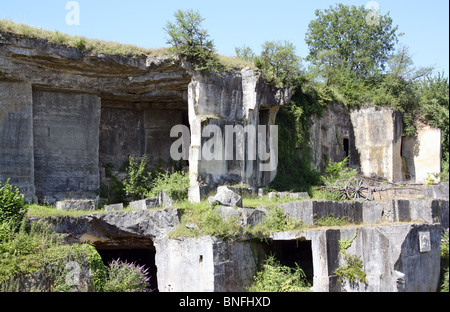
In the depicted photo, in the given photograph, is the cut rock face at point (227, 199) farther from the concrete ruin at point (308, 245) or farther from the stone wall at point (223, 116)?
the stone wall at point (223, 116)

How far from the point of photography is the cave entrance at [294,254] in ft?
49.4

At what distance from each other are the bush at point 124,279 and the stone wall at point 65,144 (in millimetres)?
5329

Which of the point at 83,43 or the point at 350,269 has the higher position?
the point at 83,43

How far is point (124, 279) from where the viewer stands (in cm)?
1362

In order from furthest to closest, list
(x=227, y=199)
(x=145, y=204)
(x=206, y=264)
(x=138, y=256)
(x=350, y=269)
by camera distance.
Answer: (x=138, y=256) → (x=145, y=204) → (x=227, y=199) → (x=206, y=264) → (x=350, y=269)

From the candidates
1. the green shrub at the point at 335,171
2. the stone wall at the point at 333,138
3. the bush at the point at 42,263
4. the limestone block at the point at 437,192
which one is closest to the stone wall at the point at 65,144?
the bush at the point at 42,263

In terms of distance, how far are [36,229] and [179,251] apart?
3451 mm

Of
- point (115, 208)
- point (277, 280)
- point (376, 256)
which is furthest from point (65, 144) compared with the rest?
point (376, 256)

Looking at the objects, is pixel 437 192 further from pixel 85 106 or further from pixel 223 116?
pixel 85 106

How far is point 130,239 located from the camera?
15.9 metres

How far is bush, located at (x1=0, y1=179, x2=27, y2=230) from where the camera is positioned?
1328cm

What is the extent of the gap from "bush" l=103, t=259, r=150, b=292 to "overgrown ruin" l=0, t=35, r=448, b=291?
2.58ft

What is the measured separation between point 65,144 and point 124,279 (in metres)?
6.85
